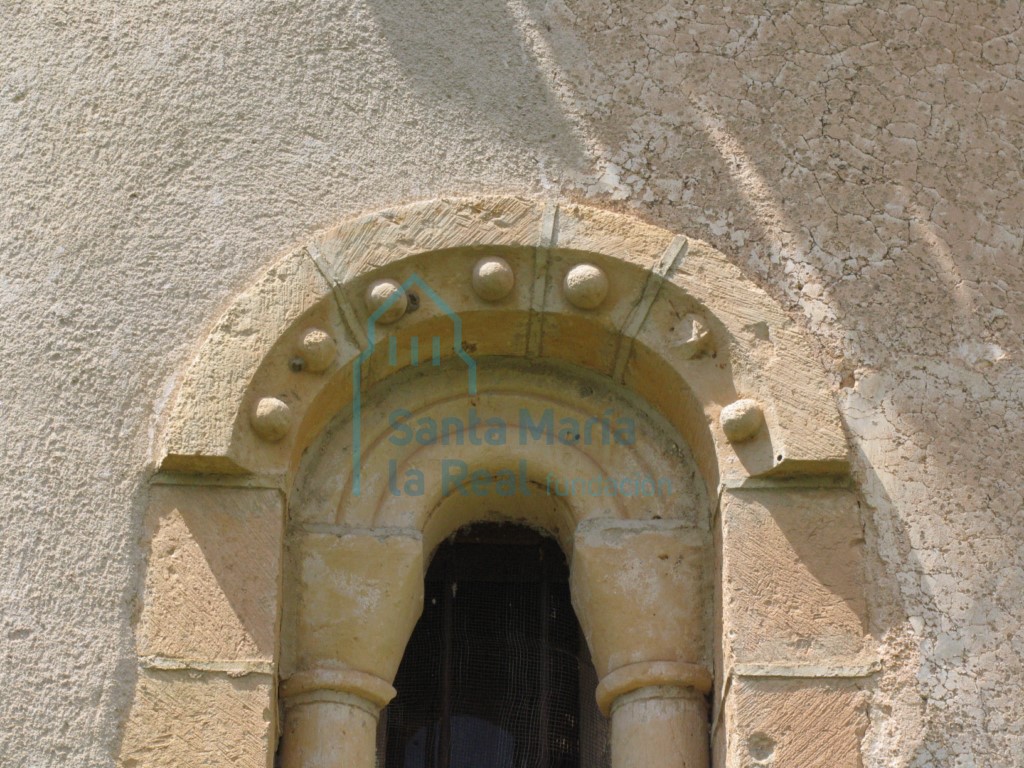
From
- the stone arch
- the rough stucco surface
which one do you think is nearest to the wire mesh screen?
the stone arch

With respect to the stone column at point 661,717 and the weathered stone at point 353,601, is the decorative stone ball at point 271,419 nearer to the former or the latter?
the weathered stone at point 353,601

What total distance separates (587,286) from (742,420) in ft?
1.72

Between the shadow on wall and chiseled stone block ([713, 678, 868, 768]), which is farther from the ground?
the shadow on wall

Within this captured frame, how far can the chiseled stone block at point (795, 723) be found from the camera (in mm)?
3400

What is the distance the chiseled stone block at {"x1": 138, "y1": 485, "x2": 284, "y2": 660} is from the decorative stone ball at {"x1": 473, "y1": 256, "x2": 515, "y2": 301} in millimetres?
734

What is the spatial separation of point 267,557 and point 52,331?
80cm

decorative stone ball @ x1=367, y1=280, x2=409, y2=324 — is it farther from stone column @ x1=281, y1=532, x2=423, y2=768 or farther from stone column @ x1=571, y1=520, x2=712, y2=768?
stone column @ x1=571, y1=520, x2=712, y2=768

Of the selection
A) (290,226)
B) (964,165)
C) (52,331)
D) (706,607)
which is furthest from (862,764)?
(52,331)

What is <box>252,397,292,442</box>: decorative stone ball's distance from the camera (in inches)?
147

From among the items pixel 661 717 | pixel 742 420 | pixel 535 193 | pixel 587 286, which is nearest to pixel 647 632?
pixel 661 717

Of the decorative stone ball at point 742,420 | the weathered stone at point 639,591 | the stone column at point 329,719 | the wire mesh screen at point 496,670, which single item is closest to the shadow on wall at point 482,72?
the decorative stone ball at point 742,420

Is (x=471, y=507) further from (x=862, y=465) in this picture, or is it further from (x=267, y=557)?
(x=862, y=465)

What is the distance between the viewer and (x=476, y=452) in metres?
4.06

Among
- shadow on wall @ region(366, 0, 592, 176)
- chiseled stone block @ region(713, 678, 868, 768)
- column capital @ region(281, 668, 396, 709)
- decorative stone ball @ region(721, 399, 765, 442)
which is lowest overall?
chiseled stone block @ region(713, 678, 868, 768)
